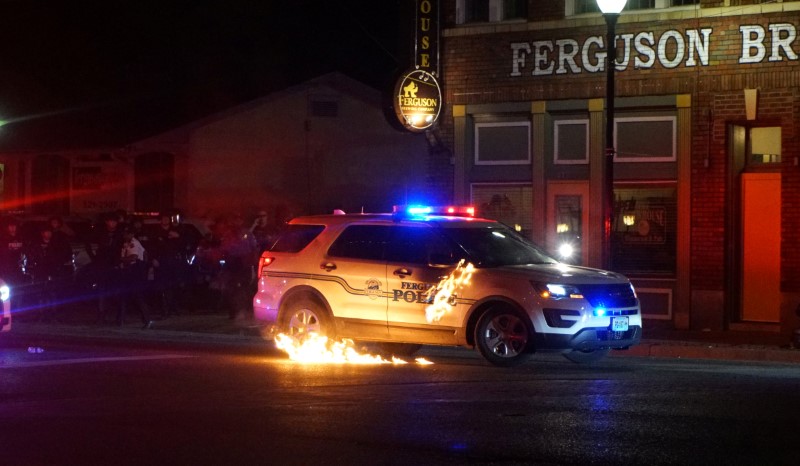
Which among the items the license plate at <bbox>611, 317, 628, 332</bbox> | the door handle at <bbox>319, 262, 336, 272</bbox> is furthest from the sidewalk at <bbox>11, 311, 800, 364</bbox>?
the door handle at <bbox>319, 262, 336, 272</bbox>

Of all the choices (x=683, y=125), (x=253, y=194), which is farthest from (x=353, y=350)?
(x=253, y=194)

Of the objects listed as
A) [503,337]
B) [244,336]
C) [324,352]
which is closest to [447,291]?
[503,337]

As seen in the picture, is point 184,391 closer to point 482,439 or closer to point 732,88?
point 482,439

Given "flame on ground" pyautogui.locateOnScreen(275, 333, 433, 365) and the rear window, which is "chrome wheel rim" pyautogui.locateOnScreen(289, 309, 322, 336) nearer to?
"flame on ground" pyautogui.locateOnScreen(275, 333, 433, 365)

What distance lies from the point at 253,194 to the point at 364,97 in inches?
177

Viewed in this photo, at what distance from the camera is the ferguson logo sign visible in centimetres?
1739

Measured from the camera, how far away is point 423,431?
28.1 ft

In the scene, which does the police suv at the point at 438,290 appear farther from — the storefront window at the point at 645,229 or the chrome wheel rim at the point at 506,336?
the storefront window at the point at 645,229

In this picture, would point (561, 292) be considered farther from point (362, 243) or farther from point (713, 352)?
point (713, 352)

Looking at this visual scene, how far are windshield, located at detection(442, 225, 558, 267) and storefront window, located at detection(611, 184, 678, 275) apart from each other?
17.6 feet

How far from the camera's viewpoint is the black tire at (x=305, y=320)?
13883 millimetres

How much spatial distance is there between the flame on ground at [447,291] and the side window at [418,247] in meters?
0.17

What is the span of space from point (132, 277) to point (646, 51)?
9074mm

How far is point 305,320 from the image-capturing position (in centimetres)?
1406
